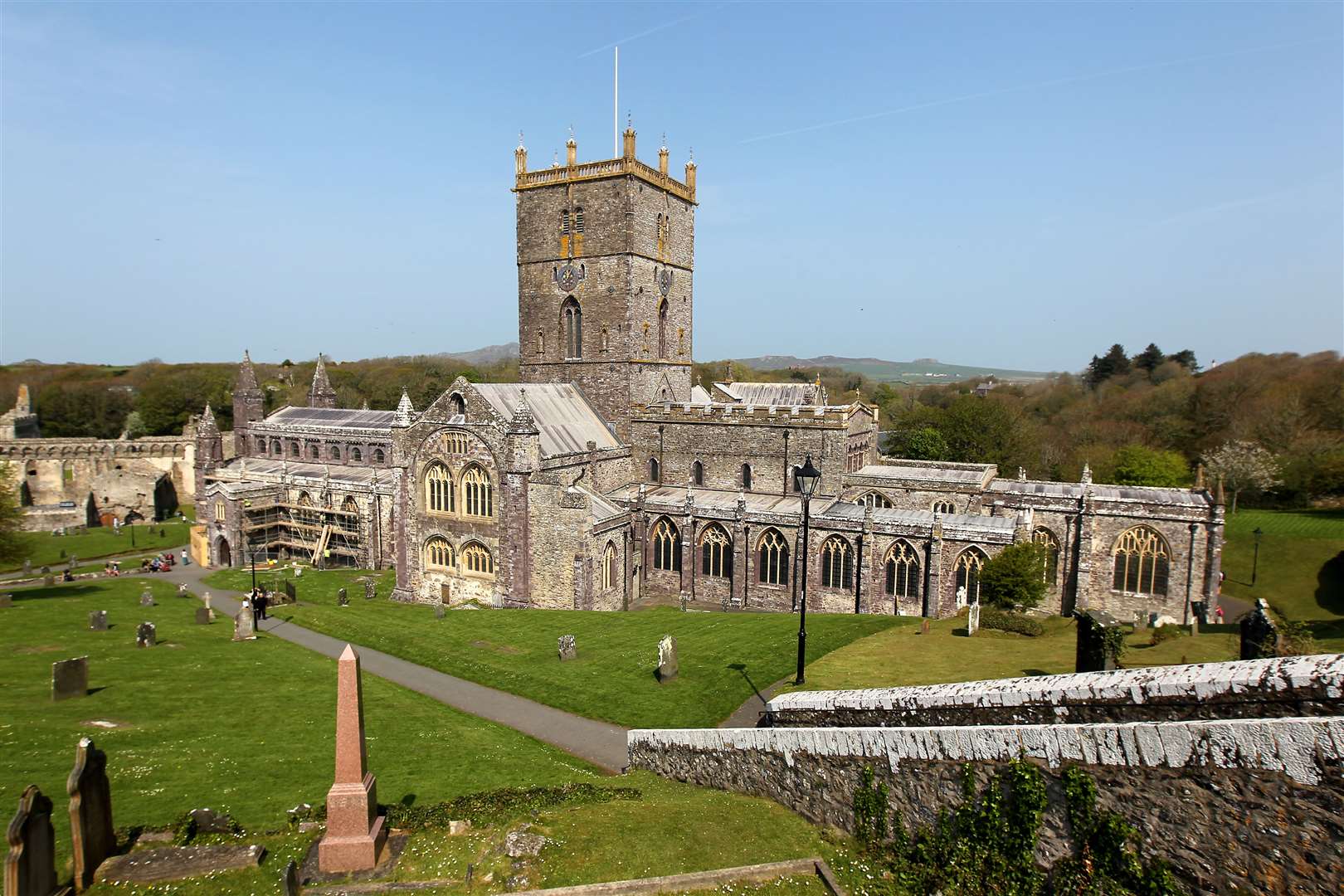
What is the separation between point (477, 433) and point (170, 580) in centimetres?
1995

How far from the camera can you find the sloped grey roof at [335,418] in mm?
48969

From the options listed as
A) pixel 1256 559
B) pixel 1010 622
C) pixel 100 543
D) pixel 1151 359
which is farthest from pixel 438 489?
pixel 1151 359

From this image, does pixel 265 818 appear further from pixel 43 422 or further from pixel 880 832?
pixel 43 422

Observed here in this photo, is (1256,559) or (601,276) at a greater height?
(601,276)

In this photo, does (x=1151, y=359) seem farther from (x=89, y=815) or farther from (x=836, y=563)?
(x=89, y=815)

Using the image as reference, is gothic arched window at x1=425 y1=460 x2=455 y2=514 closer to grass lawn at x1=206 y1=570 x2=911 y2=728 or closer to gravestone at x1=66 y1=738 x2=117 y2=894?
grass lawn at x1=206 y1=570 x2=911 y2=728

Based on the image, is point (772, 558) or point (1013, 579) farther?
point (772, 558)

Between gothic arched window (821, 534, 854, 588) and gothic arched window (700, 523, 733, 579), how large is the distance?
4.11 metres

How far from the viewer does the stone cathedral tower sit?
1400 inches

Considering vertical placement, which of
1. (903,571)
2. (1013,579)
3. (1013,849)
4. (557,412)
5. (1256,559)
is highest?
(557,412)

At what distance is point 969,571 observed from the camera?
2847 centimetres

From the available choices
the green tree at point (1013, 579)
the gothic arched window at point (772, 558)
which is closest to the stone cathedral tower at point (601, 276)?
the gothic arched window at point (772, 558)

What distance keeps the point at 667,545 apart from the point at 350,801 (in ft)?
77.0

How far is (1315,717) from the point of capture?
5.88m
